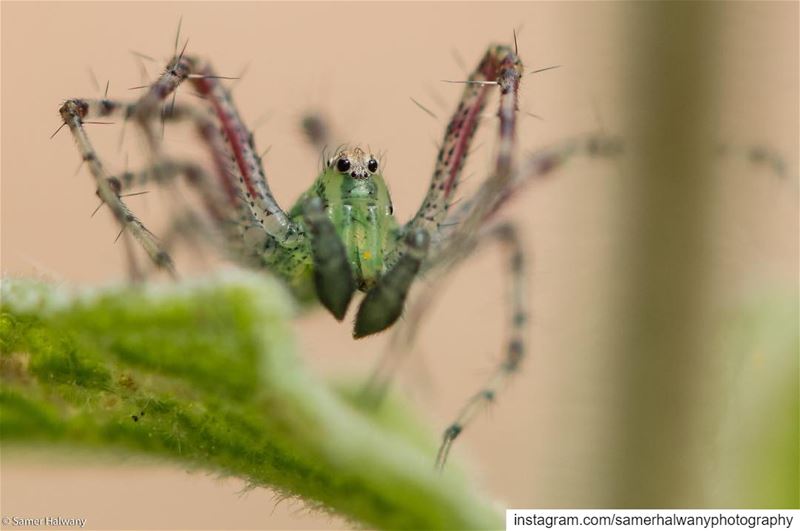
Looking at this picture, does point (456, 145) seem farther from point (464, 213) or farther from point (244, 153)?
point (244, 153)

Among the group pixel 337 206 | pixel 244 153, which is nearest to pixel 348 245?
pixel 337 206

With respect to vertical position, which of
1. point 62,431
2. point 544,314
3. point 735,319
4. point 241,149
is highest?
point 241,149

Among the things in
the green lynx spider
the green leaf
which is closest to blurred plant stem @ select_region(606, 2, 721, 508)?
the green lynx spider

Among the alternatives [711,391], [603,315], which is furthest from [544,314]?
[711,391]

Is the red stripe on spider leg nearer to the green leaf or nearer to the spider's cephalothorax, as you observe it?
the spider's cephalothorax

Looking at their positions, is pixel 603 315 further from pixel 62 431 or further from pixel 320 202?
pixel 62 431
